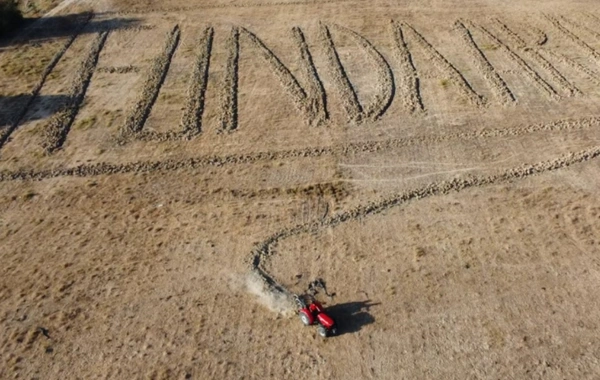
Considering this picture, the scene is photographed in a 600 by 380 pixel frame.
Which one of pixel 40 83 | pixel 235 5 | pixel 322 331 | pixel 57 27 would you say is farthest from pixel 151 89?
pixel 322 331

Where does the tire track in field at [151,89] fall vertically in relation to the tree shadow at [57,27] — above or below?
below

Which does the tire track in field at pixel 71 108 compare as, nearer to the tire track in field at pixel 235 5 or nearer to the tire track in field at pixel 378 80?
the tire track in field at pixel 235 5

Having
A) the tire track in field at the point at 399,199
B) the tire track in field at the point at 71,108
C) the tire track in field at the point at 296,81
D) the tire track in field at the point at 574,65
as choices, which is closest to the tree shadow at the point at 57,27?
the tire track in field at the point at 71,108

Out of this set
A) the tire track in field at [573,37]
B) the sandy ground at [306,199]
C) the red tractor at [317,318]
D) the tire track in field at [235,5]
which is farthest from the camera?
the tire track in field at [235,5]

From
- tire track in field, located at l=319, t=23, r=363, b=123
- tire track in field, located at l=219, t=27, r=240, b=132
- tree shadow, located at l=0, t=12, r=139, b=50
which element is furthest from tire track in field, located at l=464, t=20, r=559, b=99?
tree shadow, located at l=0, t=12, r=139, b=50

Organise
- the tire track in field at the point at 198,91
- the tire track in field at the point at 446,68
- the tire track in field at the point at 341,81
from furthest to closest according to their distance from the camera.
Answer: the tire track in field at the point at 446,68 < the tire track in field at the point at 341,81 < the tire track in field at the point at 198,91

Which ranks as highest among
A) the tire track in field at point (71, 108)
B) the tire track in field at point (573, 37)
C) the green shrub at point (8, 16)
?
the green shrub at point (8, 16)

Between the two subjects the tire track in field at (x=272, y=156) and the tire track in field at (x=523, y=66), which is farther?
the tire track in field at (x=523, y=66)

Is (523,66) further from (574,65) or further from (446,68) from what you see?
(446,68)
